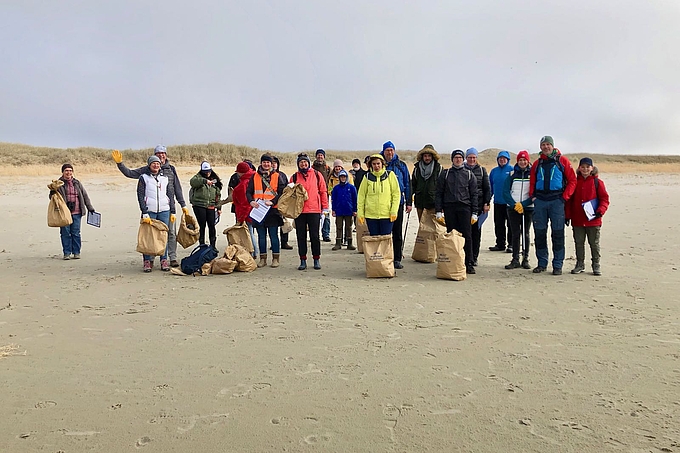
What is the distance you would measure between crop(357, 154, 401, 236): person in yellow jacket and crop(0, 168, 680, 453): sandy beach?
0.94 meters

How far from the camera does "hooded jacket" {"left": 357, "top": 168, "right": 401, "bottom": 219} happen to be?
815 centimetres

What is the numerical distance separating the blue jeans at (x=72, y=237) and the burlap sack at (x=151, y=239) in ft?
7.46

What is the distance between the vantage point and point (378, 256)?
25.9 ft

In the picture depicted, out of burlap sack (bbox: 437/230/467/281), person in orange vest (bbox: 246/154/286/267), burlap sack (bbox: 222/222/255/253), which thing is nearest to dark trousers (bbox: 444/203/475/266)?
burlap sack (bbox: 437/230/467/281)

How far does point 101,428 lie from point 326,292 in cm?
391

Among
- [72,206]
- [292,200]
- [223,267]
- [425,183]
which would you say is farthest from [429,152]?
[72,206]

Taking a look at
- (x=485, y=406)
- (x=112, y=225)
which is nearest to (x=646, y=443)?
(x=485, y=406)

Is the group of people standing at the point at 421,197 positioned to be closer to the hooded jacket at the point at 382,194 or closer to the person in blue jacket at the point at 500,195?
the hooded jacket at the point at 382,194

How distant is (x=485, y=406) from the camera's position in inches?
143

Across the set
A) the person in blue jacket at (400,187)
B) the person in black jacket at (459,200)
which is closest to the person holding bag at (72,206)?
the person in blue jacket at (400,187)

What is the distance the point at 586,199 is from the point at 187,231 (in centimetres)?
635

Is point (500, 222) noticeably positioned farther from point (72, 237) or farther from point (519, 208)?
point (72, 237)

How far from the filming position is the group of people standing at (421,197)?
8055 millimetres

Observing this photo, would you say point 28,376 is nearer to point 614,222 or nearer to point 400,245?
point 400,245
